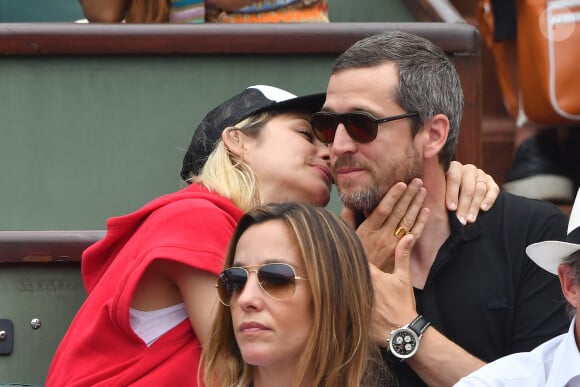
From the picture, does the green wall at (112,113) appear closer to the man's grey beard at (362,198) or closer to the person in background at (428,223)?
the person in background at (428,223)

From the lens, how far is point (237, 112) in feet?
14.2

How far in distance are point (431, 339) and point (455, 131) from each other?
2.32ft

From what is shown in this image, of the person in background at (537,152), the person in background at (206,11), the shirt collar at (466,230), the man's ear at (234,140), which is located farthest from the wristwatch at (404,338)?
the person in background at (537,152)

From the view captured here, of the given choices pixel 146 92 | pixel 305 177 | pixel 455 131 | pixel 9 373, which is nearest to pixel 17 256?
pixel 9 373

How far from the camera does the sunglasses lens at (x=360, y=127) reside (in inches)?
157

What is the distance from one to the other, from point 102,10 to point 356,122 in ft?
6.21

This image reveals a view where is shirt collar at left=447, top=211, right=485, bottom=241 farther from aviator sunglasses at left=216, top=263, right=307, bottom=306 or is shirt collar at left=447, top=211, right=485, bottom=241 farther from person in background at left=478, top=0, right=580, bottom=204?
person in background at left=478, top=0, right=580, bottom=204

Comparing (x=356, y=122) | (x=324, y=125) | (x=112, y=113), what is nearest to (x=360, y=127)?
(x=356, y=122)

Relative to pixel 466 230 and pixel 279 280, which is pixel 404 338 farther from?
pixel 279 280

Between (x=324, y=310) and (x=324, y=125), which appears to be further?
(x=324, y=125)

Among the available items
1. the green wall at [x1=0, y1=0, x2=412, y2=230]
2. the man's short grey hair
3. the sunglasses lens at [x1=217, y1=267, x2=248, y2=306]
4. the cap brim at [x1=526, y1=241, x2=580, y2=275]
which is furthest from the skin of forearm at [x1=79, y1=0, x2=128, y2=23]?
the cap brim at [x1=526, y1=241, x2=580, y2=275]

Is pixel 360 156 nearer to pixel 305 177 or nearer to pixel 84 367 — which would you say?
pixel 305 177

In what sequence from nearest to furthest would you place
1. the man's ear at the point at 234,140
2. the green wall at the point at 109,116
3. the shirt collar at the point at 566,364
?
the shirt collar at the point at 566,364 < the man's ear at the point at 234,140 < the green wall at the point at 109,116

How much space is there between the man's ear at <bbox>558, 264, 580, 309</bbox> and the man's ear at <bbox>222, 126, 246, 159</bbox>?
119 centimetres
